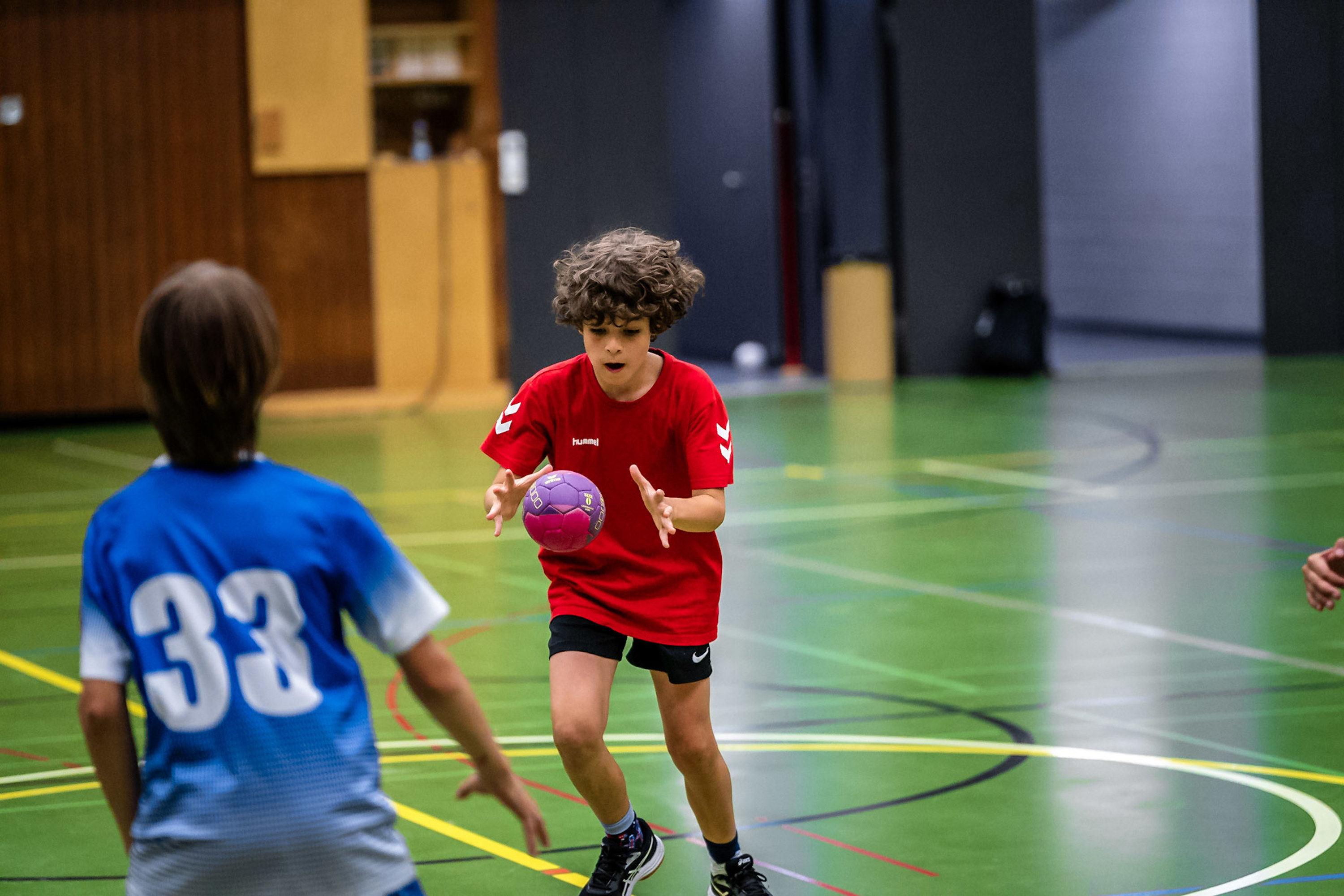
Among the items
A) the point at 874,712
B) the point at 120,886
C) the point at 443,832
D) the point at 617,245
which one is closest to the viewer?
the point at 617,245

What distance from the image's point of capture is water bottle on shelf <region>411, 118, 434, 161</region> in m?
15.9

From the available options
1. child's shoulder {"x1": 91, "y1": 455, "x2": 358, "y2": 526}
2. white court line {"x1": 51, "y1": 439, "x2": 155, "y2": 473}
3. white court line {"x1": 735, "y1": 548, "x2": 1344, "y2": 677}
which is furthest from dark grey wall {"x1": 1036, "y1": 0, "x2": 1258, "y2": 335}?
child's shoulder {"x1": 91, "y1": 455, "x2": 358, "y2": 526}

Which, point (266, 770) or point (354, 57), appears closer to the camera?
point (266, 770)

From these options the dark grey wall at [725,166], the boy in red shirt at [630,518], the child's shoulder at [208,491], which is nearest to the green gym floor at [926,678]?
Result: the boy in red shirt at [630,518]

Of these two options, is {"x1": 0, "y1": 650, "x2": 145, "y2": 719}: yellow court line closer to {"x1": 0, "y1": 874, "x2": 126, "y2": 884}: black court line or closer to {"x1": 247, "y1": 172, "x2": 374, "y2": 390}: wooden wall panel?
{"x1": 0, "y1": 874, "x2": 126, "y2": 884}: black court line

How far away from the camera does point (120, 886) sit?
4.09 meters

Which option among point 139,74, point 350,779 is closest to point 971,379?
point 139,74

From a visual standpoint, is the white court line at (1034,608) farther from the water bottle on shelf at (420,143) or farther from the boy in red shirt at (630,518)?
the water bottle on shelf at (420,143)

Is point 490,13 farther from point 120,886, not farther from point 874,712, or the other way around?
point 120,886

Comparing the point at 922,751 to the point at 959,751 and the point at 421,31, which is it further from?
the point at 421,31

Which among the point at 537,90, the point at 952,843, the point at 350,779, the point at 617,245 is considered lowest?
the point at 952,843

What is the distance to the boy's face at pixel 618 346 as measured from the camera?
365cm

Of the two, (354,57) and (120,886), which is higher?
(354,57)

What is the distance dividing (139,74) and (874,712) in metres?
11.8
